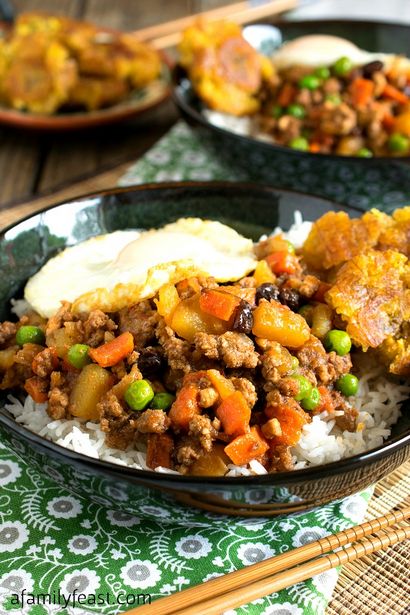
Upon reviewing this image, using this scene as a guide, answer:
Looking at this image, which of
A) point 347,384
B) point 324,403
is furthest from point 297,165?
point 324,403

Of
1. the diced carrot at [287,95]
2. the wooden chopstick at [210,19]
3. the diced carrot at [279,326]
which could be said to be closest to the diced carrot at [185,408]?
the diced carrot at [279,326]

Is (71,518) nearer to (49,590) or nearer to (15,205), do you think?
(49,590)

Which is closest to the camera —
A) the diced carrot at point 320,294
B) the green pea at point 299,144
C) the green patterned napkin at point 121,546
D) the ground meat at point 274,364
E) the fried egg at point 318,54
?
the green patterned napkin at point 121,546

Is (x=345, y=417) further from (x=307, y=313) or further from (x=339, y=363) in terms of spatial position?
(x=307, y=313)

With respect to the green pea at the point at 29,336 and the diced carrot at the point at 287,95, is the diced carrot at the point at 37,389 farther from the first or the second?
the diced carrot at the point at 287,95

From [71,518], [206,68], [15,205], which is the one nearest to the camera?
[71,518]

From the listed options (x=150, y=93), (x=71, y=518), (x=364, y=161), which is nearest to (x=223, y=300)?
(x=71, y=518)

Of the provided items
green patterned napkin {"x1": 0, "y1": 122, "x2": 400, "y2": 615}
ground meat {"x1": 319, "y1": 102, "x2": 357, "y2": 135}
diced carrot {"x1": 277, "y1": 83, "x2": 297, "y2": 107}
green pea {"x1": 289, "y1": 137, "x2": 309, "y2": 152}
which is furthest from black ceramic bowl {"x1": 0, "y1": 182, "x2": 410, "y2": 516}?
diced carrot {"x1": 277, "y1": 83, "x2": 297, "y2": 107}
